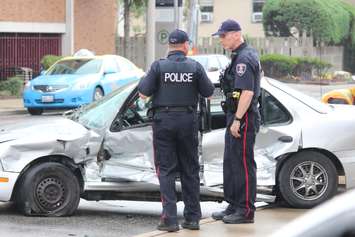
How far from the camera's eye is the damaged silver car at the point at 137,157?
7406 millimetres

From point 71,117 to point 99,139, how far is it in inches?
28.1

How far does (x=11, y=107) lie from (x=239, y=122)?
58.1ft

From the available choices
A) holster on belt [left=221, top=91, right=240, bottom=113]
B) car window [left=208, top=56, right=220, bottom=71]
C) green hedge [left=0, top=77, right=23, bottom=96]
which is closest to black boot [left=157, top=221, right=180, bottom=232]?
holster on belt [left=221, top=91, right=240, bottom=113]

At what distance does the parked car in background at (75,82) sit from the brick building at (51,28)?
6.49 meters

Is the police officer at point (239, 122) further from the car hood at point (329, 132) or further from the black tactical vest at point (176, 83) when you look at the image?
the car hood at point (329, 132)

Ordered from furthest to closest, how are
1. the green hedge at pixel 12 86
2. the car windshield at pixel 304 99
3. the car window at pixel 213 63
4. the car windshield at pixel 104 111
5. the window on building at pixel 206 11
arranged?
the window on building at pixel 206 11 → the green hedge at pixel 12 86 → the car window at pixel 213 63 → the car windshield at pixel 304 99 → the car windshield at pixel 104 111

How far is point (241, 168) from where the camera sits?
6.87 m

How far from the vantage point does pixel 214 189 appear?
7.38 m

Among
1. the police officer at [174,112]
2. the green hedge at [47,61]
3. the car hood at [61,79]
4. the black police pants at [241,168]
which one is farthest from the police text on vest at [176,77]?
the green hedge at [47,61]

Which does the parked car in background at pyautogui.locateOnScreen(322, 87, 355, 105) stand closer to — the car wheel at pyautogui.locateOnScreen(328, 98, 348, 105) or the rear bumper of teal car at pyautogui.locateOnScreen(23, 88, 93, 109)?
the car wheel at pyautogui.locateOnScreen(328, 98, 348, 105)

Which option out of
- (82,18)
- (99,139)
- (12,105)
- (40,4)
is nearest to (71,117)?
(99,139)

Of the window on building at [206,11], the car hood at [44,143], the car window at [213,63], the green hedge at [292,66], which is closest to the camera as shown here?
the car hood at [44,143]

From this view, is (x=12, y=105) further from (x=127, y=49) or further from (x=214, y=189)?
(x=214, y=189)

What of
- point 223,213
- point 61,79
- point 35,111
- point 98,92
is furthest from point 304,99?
point 35,111
